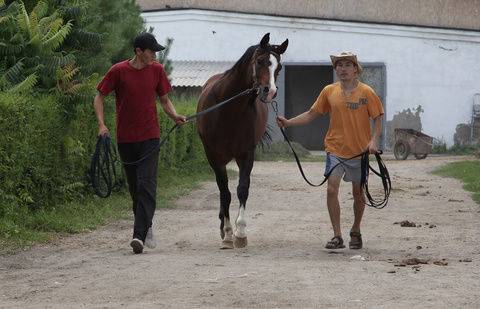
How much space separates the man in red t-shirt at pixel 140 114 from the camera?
1125 centimetres

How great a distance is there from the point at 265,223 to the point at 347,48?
24.5 metres

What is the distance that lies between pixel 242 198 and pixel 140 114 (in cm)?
162

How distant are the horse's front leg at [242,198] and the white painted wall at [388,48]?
25.9 meters

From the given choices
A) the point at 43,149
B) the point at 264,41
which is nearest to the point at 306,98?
the point at 43,149

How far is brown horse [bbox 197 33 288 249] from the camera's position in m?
11.8

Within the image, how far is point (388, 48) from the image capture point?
125ft

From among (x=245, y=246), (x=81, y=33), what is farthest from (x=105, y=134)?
(x=81, y=33)

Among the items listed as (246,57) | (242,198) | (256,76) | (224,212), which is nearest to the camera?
(256,76)

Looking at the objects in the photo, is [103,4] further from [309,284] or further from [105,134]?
[309,284]

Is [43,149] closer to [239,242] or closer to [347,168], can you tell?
[239,242]

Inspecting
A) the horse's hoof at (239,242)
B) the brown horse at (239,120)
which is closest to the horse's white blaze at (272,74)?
the brown horse at (239,120)

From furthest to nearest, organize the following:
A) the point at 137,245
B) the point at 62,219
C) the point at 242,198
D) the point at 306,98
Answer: the point at 306,98 < the point at 62,219 < the point at 242,198 < the point at 137,245

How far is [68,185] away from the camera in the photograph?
1480cm

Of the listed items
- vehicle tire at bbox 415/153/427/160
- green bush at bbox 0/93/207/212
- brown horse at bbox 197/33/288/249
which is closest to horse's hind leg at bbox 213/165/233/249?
brown horse at bbox 197/33/288/249
